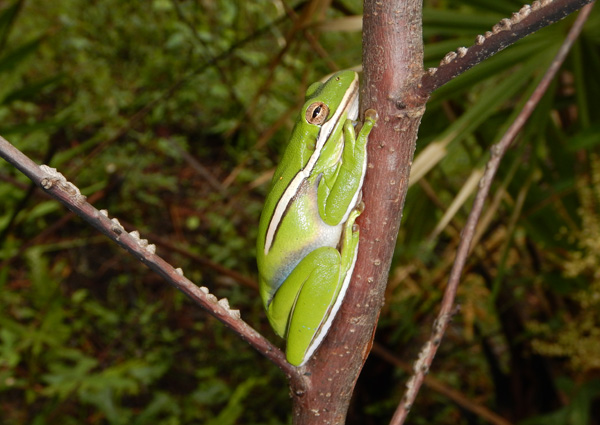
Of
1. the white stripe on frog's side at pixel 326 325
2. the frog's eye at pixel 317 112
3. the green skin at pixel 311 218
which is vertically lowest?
the white stripe on frog's side at pixel 326 325

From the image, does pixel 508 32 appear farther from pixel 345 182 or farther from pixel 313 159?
pixel 313 159

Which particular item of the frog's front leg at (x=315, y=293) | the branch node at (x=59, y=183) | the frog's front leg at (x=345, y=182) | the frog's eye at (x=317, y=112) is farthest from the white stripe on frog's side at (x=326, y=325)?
the branch node at (x=59, y=183)

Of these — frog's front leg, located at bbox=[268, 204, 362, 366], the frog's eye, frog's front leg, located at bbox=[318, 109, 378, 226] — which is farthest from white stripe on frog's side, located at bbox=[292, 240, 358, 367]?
the frog's eye

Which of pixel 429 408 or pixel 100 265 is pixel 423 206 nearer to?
pixel 429 408

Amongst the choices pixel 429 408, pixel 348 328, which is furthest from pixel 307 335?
pixel 429 408

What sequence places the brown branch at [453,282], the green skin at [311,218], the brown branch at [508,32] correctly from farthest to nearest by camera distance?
the green skin at [311,218], the brown branch at [453,282], the brown branch at [508,32]

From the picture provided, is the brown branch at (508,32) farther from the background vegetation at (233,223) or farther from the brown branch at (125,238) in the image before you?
the brown branch at (125,238)

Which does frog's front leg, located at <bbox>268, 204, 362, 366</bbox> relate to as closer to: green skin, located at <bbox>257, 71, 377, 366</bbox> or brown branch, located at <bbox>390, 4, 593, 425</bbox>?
green skin, located at <bbox>257, 71, 377, 366</bbox>
